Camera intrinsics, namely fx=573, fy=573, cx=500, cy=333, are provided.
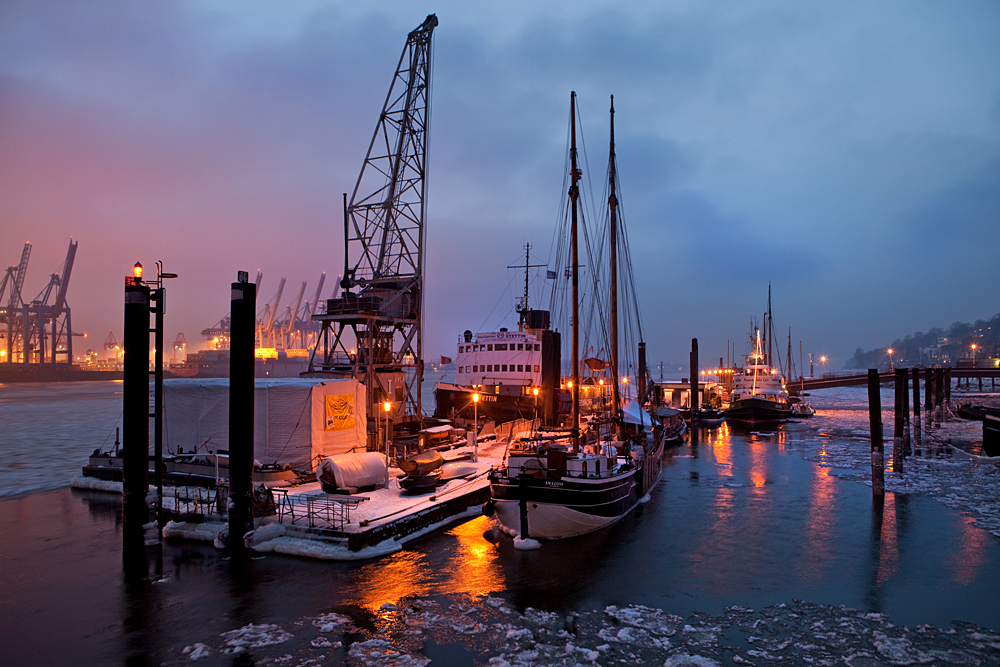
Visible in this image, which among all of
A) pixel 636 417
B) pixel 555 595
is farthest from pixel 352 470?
pixel 636 417

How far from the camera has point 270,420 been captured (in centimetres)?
2170

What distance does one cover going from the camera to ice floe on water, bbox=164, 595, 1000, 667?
35.0ft

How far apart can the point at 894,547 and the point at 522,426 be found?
69.5 feet

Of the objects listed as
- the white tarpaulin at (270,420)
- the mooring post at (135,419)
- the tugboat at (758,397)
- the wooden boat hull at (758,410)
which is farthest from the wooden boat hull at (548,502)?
the tugboat at (758,397)

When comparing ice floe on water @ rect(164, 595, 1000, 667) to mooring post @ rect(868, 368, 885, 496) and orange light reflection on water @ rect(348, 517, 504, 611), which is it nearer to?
orange light reflection on water @ rect(348, 517, 504, 611)

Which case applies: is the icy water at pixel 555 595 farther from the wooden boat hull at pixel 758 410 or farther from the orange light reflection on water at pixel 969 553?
the wooden boat hull at pixel 758 410

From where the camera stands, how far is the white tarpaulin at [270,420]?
850 inches

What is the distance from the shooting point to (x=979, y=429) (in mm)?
48344

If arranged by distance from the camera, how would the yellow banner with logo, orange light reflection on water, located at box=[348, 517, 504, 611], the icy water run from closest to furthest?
the icy water < orange light reflection on water, located at box=[348, 517, 504, 611] < the yellow banner with logo

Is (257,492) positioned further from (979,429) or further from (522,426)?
(979,429)

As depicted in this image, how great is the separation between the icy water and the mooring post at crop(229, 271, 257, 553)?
191 centimetres

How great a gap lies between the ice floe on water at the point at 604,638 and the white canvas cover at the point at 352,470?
261 inches

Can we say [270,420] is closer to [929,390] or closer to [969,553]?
[969,553]

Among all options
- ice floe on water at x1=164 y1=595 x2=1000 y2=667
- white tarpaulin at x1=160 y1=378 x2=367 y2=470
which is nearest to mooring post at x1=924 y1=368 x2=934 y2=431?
ice floe on water at x1=164 y1=595 x2=1000 y2=667
